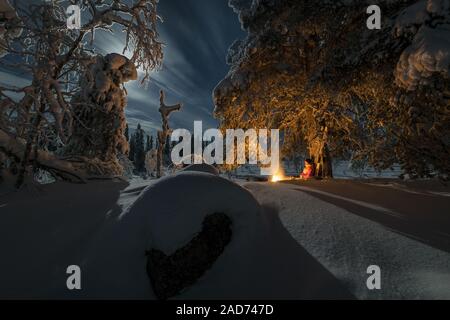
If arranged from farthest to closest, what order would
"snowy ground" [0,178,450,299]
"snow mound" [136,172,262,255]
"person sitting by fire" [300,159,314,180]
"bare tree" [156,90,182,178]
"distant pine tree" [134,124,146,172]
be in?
"distant pine tree" [134,124,146,172], "bare tree" [156,90,182,178], "person sitting by fire" [300,159,314,180], "snow mound" [136,172,262,255], "snowy ground" [0,178,450,299]

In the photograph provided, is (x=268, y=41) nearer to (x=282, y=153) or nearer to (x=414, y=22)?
(x=414, y=22)

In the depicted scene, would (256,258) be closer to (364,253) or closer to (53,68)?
(364,253)

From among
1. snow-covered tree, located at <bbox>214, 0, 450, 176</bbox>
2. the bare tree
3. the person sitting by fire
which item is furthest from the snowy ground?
the bare tree

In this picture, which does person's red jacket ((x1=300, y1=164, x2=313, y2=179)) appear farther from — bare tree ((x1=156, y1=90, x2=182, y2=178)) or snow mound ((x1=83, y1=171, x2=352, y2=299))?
bare tree ((x1=156, y1=90, x2=182, y2=178))

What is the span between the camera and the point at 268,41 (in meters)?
7.81

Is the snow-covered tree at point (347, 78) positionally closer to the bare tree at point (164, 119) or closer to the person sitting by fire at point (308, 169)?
the person sitting by fire at point (308, 169)

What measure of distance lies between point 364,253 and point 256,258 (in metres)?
1.21

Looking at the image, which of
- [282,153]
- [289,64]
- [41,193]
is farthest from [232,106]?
[41,193]

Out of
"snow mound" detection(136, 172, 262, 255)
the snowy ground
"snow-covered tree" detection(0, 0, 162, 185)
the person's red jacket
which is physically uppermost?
"snow-covered tree" detection(0, 0, 162, 185)

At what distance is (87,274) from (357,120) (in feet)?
31.4

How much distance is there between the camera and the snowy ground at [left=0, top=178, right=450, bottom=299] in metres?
2.81

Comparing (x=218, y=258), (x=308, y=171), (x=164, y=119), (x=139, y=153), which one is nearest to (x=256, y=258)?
(x=218, y=258)

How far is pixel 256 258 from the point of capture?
327 cm
